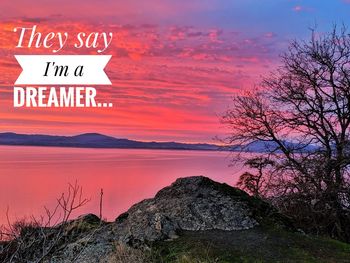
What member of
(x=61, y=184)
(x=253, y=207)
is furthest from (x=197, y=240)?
(x=61, y=184)

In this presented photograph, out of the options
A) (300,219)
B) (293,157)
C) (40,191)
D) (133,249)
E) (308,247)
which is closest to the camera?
(133,249)

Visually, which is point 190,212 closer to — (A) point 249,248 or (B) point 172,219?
(B) point 172,219

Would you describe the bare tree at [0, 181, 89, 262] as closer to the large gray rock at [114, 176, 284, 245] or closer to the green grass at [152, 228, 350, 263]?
the large gray rock at [114, 176, 284, 245]

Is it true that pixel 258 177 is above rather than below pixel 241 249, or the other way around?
above

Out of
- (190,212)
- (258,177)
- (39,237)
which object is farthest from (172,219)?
(258,177)

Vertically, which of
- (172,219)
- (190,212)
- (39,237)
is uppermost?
(190,212)

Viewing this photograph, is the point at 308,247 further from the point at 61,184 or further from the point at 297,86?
the point at 61,184

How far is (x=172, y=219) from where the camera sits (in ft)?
36.3

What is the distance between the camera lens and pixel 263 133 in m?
21.3

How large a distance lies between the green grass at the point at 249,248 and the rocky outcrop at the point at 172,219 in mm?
308

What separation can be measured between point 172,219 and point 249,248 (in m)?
1.74

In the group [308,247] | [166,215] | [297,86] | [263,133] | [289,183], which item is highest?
[297,86]

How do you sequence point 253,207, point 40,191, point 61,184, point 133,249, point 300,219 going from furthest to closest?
1. point 61,184
2. point 40,191
3. point 300,219
4. point 253,207
5. point 133,249

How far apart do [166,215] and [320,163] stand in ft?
33.2
